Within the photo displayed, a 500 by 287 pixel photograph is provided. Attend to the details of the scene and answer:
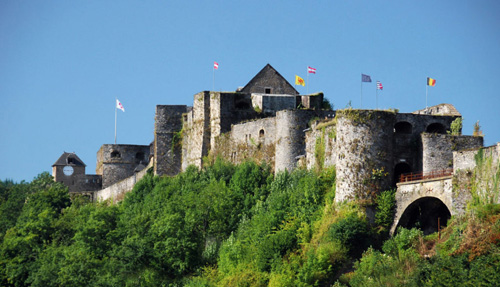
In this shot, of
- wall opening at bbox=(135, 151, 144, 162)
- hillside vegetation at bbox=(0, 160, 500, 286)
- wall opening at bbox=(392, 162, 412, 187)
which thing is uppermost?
wall opening at bbox=(135, 151, 144, 162)

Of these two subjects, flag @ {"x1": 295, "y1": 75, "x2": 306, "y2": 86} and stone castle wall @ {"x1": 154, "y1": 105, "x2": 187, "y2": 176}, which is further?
stone castle wall @ {"x1": 154, "y1": 105, "x2": 187, "y2": 176}

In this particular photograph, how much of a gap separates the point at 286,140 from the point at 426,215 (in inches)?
514

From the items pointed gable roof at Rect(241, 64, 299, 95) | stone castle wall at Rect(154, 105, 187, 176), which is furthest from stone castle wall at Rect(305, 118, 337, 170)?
stone castle wall at Rect(154, 105, 187, 176)

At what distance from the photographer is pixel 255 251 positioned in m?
60.8

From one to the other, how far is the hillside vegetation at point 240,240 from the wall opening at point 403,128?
434 cm

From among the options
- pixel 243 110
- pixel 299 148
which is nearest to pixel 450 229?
pixel 299 148

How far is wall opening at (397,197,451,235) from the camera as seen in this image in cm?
5550

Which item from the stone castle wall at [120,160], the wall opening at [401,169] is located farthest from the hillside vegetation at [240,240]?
the stone castle wall at [120,160]

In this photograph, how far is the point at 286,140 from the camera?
66.6 metres

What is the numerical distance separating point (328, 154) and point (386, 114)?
5.95m

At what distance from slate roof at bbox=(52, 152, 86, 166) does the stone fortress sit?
2116 millimetres

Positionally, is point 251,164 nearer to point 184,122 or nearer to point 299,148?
point 299,148

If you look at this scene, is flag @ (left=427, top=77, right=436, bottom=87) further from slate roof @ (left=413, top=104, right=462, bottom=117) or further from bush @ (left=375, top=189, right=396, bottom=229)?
bush @ (left=375, top=189, right=396, bottom=229)

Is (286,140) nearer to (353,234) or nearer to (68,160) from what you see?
(353,234)
